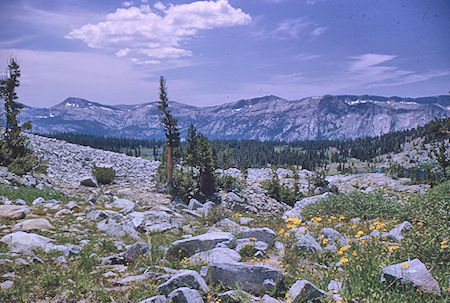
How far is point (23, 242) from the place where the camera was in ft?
25.6

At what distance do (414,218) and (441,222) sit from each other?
1.98 m

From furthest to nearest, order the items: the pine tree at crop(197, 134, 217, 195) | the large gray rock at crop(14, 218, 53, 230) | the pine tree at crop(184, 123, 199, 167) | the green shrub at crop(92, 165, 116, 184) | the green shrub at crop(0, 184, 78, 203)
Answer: the green shrub at crop(92, 165, 116, 184) → the pine tree at crop(184, 123, 199, 167) → the pine tree at crop(197, 134, 217, 195) → the green shrub at crop(0, 184, 78, 203) → the large gray rock at crop(14, 218, 53, 230)

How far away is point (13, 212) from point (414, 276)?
12.7 m

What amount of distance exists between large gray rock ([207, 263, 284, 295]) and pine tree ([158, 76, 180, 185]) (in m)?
19.7

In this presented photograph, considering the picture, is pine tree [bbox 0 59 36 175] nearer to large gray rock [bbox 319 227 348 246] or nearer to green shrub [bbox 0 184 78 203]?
green shrub [bbox 0 184 78 203]

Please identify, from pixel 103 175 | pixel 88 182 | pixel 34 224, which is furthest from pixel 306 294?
pixel 103 175

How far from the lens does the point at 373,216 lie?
12.4 meters

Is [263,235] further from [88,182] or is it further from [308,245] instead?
[88,182]

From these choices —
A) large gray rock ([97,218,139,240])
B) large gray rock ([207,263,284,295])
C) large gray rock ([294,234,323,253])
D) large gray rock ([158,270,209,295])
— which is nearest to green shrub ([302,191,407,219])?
large gray rock ([294,234,323,253])

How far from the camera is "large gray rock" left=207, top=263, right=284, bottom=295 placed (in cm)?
533

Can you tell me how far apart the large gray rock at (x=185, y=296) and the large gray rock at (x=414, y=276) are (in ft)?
10.7

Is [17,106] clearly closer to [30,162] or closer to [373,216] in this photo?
[30,162]

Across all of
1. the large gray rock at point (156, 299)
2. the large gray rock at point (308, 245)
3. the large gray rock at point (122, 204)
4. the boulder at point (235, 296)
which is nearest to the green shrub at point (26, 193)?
the large gray rock at point (122, 204)

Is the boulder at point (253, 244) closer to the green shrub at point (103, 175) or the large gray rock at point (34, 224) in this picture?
the large gray rock at point (34, 224)
